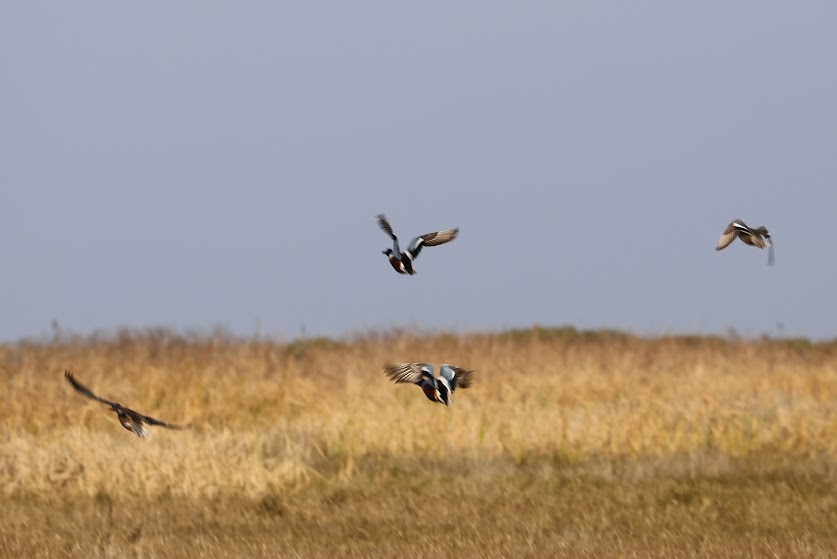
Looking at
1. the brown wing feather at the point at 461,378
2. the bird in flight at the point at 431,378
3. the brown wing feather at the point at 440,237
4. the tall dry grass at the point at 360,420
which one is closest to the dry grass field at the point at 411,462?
the tall dry grass at the point at 360,420

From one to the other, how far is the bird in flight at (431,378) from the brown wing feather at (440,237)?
74cm

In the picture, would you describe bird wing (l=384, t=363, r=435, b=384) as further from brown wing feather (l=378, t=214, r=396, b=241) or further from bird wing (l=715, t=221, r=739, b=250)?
bird wing (l=715, t=221, r=739, b=250)

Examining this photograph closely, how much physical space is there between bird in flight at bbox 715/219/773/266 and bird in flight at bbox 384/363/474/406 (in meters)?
1.93

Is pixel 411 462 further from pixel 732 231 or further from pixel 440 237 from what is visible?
pixel 440 237

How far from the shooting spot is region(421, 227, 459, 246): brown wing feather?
6523 mm

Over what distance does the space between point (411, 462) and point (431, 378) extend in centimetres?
767

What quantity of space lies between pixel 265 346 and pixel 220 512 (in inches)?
489

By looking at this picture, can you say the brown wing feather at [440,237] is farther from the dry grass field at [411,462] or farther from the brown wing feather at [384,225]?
the dry grass field at [411,462]

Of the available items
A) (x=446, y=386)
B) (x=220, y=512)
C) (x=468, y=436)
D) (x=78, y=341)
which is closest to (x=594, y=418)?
(x=468, y=436)

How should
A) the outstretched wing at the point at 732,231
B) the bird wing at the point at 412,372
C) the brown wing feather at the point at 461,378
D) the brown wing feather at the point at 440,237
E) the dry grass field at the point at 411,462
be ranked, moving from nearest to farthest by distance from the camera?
the bird wing at the point at 412,372 → the brown wing feather at the point at 461,378 → the brown wing feather at the point at 440,237 → the outstretched wing at the point at 732,231 → the dry grass field at the point at 411,462

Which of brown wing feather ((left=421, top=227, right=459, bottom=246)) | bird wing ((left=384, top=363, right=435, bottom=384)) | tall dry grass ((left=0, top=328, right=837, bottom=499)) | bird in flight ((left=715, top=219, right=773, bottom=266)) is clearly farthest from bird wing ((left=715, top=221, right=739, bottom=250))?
tall dry grass ((left=0, top=328, right=837, bottom=499))

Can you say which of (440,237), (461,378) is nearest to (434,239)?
(440,237)

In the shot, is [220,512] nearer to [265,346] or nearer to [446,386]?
[446,386]

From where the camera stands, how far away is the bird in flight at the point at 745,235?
711 cm
